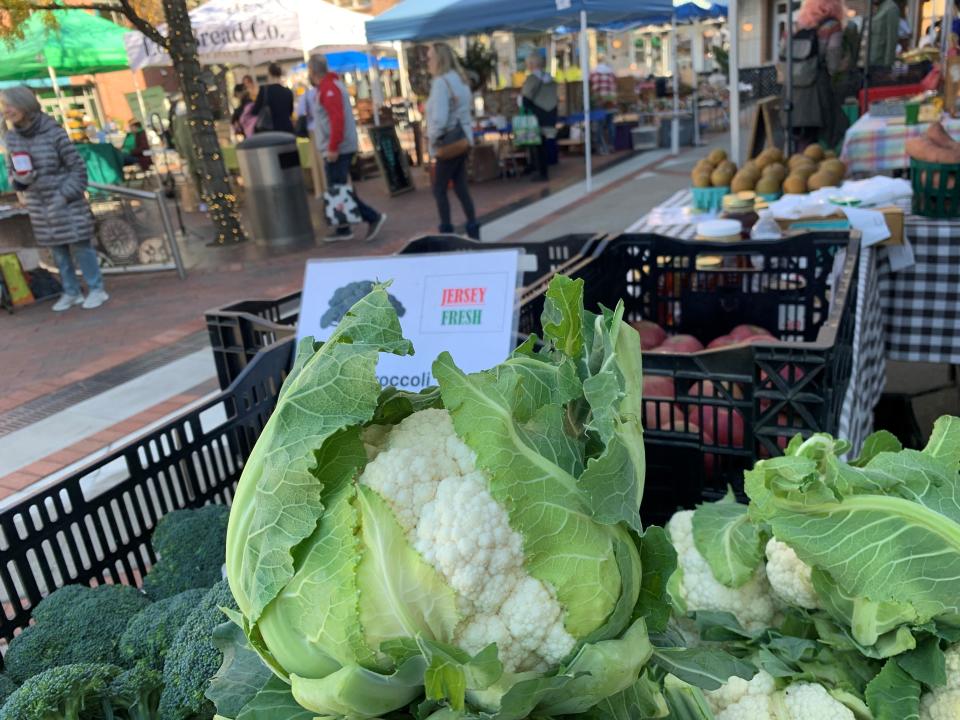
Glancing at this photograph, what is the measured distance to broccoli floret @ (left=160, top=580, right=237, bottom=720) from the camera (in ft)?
4.05

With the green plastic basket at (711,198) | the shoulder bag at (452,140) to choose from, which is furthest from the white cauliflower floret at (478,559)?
the shoulder bag at (452,140)

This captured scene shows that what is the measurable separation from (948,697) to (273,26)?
1069 cm

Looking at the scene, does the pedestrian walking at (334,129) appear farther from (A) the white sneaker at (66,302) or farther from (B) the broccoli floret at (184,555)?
(B) the broccoli floret at (184,555)

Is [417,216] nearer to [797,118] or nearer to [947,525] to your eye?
[797,118]

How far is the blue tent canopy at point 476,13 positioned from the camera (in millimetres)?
8555

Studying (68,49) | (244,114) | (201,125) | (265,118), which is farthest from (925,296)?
(68,49)

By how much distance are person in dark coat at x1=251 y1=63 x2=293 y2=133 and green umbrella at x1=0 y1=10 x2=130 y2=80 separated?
3306 millimetres

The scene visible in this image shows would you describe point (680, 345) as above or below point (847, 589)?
below

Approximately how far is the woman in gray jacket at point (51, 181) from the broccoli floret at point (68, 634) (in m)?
5.69

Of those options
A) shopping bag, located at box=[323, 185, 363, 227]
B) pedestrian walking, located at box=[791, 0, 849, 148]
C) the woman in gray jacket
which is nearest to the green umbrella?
shopping bag, located at box=[323, 185, 363, 227]

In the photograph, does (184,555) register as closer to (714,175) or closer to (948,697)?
(948,697)

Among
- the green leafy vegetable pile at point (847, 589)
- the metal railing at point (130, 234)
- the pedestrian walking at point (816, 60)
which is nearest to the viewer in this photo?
the green leafy vegetable pile at point (847, 589)

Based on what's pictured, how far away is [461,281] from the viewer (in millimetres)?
1980

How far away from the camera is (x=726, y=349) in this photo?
1.75m
